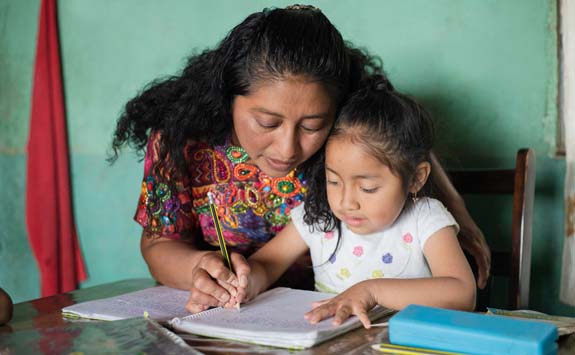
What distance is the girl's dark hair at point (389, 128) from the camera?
1.27m

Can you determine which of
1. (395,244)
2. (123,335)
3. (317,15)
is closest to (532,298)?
(395,244)

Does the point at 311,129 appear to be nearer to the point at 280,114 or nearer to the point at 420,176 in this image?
the point at 280,114

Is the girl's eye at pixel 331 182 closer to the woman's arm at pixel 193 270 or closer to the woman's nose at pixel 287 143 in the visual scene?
the woman's nose at pixel 287 143

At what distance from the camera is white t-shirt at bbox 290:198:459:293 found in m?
1.36

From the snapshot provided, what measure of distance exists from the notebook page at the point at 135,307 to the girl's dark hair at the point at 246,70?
1.25ft

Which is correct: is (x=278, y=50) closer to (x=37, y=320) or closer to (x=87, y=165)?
(x=37, y=320)

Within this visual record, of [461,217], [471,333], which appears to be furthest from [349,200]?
[471,333]

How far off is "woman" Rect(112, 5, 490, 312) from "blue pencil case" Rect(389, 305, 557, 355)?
40 cm

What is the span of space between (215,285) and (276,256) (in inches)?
12.1

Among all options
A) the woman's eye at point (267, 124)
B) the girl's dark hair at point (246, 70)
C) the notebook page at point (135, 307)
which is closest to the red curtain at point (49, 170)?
the girl's dark hair at point (246, 70)

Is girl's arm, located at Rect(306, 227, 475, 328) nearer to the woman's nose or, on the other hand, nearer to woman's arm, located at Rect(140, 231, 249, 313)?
woman's arm, located at Rect(140, 231, 249, 313)

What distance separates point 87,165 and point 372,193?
162cm

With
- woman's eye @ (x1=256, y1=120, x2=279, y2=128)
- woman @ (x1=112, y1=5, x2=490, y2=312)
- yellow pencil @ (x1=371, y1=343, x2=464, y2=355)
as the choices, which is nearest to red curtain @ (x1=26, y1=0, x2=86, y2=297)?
woman @ (x1=112, y1=5, x2=490, y2=312)

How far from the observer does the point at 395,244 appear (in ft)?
4.59
